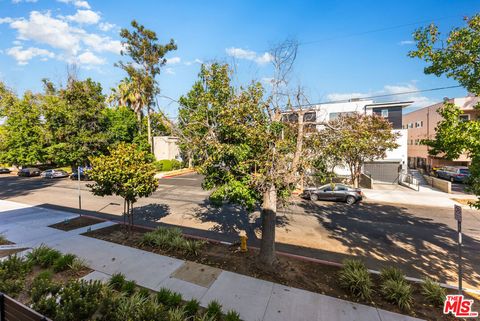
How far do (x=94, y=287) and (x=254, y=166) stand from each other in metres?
5.23

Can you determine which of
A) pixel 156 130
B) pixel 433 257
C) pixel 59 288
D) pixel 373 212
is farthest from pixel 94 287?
pixel 156 130

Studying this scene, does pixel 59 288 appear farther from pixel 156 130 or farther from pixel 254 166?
pixel 156 130

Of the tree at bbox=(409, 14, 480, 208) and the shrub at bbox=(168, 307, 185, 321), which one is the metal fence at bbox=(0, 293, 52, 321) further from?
the tree at bbox=(409, 14, 480, 208)

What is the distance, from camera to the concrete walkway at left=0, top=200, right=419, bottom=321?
5547 millimetres

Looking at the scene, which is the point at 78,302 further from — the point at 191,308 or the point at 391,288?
the point at 391,288

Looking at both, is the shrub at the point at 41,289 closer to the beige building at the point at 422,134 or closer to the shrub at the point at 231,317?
the shrub at the point at 231,317

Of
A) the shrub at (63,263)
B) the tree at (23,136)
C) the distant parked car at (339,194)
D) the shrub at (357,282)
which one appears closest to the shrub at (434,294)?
the shrub at (357,282)

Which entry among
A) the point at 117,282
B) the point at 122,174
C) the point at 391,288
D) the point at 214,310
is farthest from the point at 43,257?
the point at 391,288

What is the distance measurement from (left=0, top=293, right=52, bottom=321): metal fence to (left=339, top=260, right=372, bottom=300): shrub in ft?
21.8

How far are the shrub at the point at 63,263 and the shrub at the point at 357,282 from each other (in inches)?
322

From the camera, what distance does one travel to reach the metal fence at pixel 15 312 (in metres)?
3.59

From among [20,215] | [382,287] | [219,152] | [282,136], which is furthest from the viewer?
[20,215]

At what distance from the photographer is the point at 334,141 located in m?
7.32

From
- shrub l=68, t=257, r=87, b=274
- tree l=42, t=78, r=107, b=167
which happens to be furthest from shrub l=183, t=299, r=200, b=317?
tree l=42, t=78, r=107, b=167
